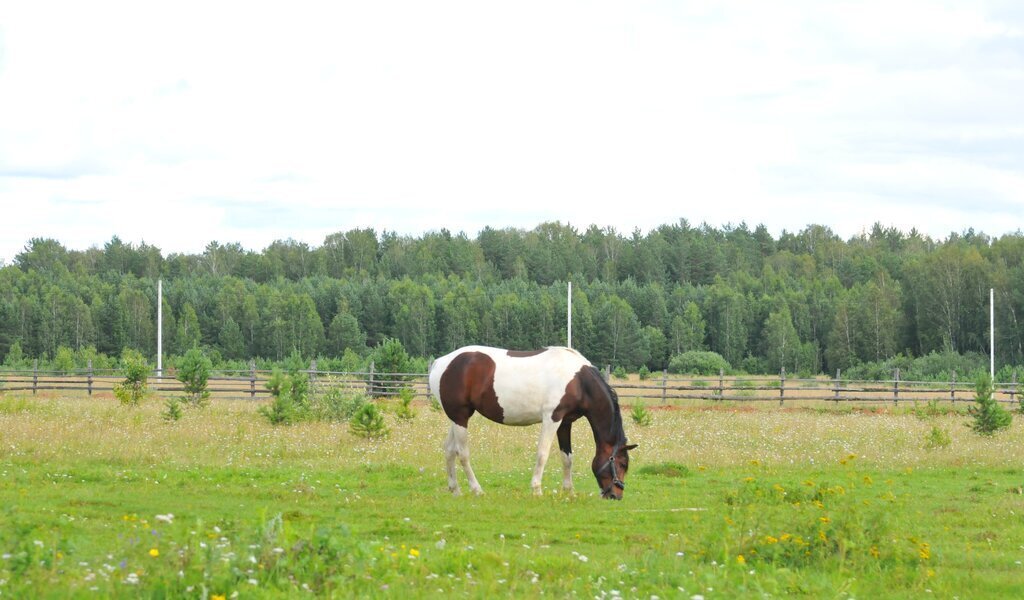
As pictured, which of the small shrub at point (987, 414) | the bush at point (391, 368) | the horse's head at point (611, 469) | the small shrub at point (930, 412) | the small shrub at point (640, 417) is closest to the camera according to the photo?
the horse's head at point (611, 469)

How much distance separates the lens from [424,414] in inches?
1095

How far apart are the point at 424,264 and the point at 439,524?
104 m

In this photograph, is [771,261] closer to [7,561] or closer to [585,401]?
[585,401]

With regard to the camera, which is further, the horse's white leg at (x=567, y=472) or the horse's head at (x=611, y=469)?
the horse's white leg at (x=567, y=472)

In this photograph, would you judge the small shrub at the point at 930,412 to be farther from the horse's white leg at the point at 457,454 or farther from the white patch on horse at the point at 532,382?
the horse's white leg at the point at 457,454

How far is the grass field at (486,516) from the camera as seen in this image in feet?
20.7

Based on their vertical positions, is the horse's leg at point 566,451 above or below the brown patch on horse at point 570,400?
below

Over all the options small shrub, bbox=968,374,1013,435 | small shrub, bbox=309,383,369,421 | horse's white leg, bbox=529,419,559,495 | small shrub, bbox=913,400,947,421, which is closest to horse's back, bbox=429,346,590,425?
horse's white leg, bbox=529,419,559,495

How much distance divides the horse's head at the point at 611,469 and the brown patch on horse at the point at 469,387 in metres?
1.34

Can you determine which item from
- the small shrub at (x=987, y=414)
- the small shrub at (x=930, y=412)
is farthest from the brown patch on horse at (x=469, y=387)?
the small shrub at (x=930, y=412)

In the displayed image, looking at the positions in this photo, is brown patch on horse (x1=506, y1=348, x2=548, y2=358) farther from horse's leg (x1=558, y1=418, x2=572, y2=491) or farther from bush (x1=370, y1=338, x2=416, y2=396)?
bush (x1=370, y1=338, x2=416, y2=396)

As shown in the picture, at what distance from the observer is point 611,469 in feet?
41.3

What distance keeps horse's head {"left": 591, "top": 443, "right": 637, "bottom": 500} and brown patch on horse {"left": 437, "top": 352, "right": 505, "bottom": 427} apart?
4.40ft

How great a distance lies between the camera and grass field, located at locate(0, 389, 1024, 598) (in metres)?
6.32
